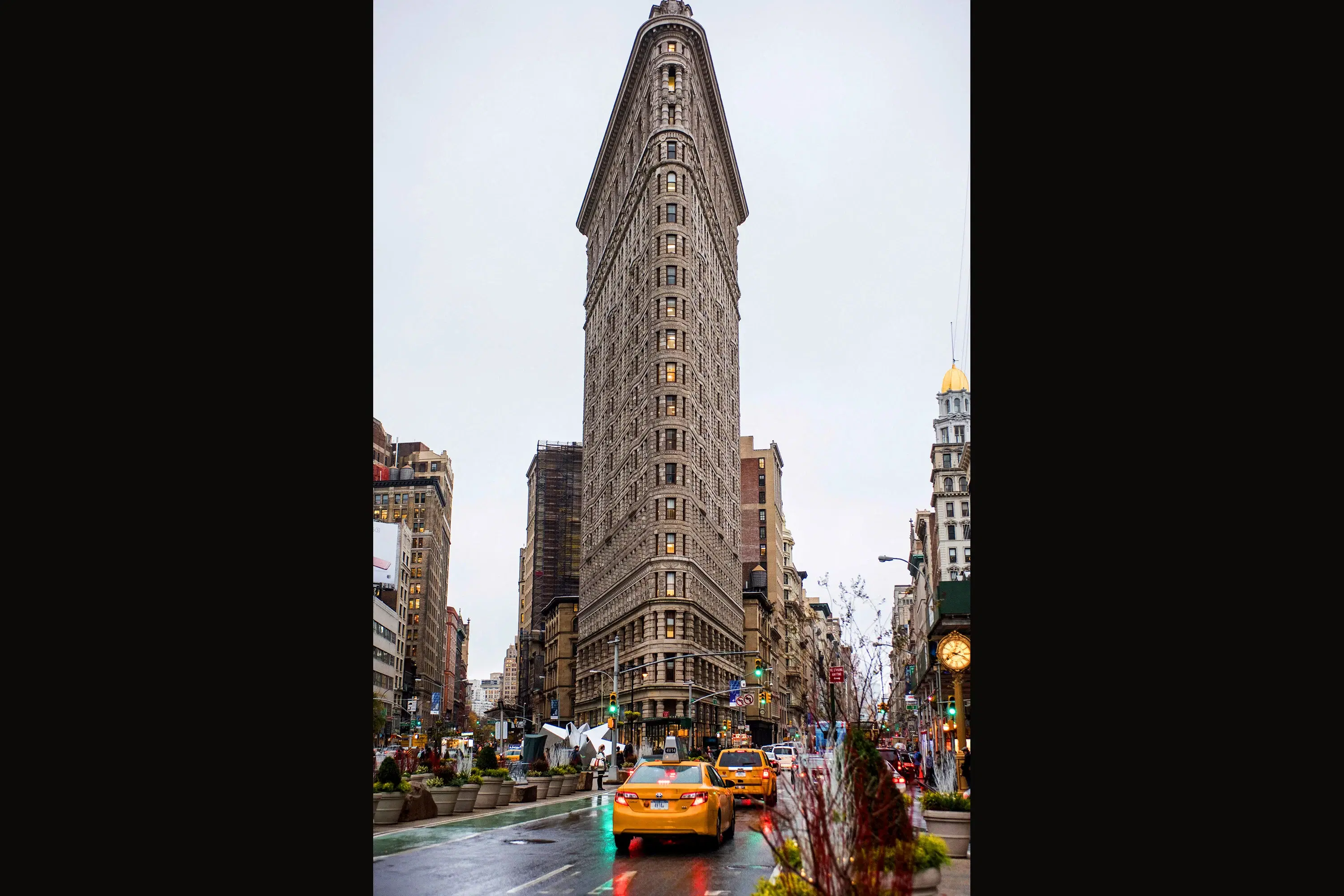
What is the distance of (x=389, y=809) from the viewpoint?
24.5 m

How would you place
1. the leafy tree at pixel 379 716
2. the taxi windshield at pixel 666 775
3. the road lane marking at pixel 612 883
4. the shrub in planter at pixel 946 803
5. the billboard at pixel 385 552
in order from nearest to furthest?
1. the road lane marking at pixel 612 883
2. the shrub in planter at pixel 946 803
3. the taxi windshield at pixel 666 775
4. the billboard at pixel 385 552
5. the leafy tree at pixel 379 716

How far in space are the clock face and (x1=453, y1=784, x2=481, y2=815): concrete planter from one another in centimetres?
1283

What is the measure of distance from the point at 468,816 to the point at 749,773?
863cm

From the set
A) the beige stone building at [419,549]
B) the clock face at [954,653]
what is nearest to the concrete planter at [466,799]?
the clock face at [954,653]

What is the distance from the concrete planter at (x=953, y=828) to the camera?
1620 centimetres

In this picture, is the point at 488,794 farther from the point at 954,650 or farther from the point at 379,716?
the point at 379,716

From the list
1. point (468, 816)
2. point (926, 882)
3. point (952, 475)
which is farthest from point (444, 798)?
point (952, 475)

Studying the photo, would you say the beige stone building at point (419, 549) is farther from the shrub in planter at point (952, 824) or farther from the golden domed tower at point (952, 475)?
the shrub in planter at point (952, 824)

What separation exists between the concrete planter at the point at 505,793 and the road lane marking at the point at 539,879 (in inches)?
627

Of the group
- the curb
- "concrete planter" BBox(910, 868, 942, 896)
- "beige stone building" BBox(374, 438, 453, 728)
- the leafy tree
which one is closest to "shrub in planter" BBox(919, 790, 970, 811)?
"concrete planter" BBox(910, 868, 942, 896)
